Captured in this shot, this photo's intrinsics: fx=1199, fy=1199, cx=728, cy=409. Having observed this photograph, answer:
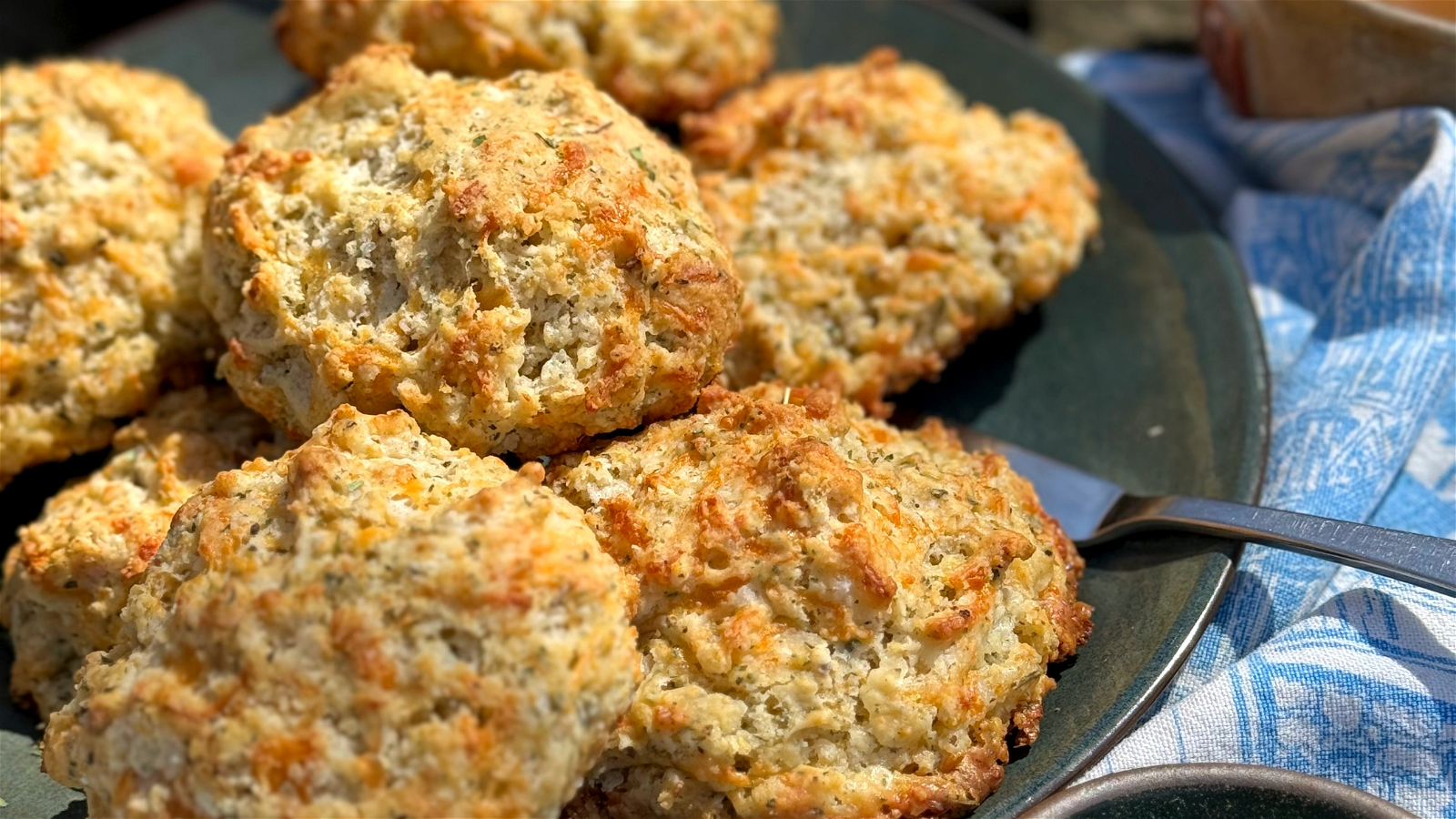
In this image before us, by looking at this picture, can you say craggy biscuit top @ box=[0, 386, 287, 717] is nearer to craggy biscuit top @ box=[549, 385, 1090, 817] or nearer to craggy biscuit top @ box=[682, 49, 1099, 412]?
craggy biscuit top @ box=[549, 385, 1090, 817]

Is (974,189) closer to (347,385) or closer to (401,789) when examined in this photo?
(347,385)

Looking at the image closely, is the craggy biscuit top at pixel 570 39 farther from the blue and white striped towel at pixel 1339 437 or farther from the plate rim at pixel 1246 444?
the blue and white striped towel at pixel 1339 437

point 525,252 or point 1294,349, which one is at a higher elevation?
point 525,252

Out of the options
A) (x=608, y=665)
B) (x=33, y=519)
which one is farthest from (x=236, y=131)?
(x=608, y=665)

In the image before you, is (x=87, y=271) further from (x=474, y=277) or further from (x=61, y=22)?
(x=61, y=22)

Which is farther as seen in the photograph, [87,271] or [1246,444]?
[1246,444]

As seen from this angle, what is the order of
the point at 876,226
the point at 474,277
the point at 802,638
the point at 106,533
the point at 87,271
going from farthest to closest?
1. the point at 876,226
2. the point at 87,271
3. the point at 106,533
4. the point at 474,277
5. the point at 802,638

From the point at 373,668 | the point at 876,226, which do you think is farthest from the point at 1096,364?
the point at 373,668

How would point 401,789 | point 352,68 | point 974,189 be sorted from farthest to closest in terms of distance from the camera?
point 974,189
point 352,68
point 401,789
